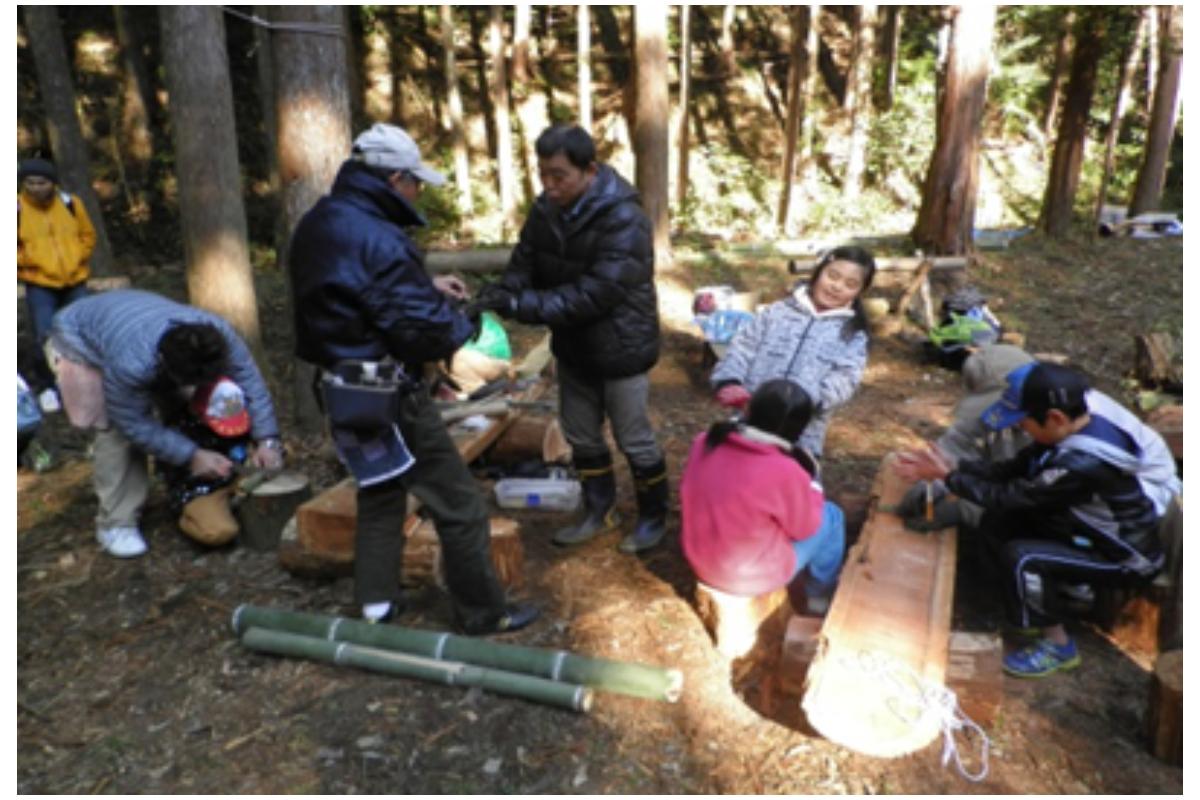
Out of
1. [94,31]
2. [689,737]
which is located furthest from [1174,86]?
[94,31]

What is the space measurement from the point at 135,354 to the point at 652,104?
7.32m

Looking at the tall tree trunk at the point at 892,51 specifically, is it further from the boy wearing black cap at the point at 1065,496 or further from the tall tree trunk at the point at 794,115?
the boy wearing black cap at the point at 1065,496

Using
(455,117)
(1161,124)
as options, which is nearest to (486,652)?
(455,117)

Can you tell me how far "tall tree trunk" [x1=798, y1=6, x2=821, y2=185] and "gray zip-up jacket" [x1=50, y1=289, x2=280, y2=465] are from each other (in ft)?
48.1

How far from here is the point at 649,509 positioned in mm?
4316

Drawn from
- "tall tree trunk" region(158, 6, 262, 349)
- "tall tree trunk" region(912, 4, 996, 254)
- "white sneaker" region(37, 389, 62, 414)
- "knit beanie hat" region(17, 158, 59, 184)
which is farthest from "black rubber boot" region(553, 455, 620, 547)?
"tall tree trunk" region(912, 4, 996, 254)

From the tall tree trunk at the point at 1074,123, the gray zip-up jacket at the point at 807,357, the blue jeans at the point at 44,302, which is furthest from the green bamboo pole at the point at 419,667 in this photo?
the tall tree trunk at the point at 1074,123

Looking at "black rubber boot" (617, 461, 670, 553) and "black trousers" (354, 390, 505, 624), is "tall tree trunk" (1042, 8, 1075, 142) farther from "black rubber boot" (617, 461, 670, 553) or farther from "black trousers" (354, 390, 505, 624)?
"black trousers" (354, 390, 505, 624)

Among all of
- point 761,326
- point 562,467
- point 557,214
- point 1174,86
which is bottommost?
point 562,467

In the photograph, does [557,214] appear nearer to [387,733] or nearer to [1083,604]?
[387,733]

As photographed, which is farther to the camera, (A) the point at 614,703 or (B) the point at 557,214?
(B) the point at 557,214

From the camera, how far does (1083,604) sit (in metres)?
3.54
